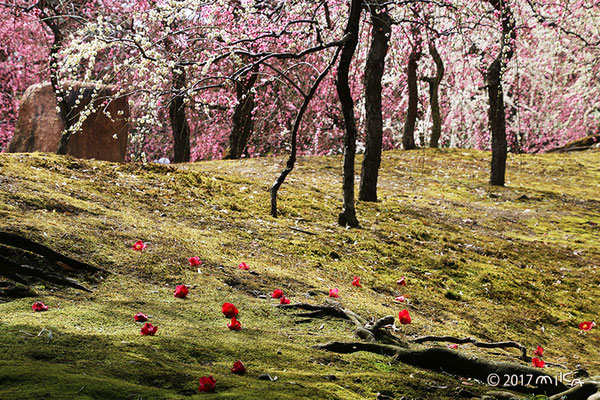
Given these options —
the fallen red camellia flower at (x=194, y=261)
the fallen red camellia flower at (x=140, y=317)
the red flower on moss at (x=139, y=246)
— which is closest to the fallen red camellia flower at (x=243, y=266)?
the fallen red camellia flower at (x=194, y=261)

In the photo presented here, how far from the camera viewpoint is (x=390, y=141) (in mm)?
25719

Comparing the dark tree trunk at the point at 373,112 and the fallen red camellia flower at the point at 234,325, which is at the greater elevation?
the dark tree trunk at the point at 373,112

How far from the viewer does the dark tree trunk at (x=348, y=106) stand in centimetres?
657

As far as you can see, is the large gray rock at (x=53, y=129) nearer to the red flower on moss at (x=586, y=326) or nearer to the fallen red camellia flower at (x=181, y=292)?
the fallen red camellia flower at (x=181, y=292)

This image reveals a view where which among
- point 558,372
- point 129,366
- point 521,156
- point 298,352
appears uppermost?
point 521,156

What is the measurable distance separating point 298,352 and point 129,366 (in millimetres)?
1062

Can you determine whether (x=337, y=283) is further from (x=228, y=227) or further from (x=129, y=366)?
(x=129, y=366)

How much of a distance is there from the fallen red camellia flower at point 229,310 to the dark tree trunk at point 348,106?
425cm

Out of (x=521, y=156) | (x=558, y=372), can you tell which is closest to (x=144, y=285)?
(x=558, y=372)

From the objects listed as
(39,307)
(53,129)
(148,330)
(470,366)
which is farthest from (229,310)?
(53,129)

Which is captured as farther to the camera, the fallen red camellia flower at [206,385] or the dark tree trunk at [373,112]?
the dark tree trunk at [373,112]

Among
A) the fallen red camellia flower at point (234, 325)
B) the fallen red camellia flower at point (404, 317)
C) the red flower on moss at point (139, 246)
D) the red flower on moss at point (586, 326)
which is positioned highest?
the red flower on moss at point (139, 246)

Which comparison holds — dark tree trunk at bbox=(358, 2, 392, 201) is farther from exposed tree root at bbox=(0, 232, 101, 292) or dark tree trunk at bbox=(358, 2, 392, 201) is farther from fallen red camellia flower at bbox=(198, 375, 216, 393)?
fallen red camellia flower at bbox=(198, 375, 216, 393)

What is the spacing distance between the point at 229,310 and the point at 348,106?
4511mm
